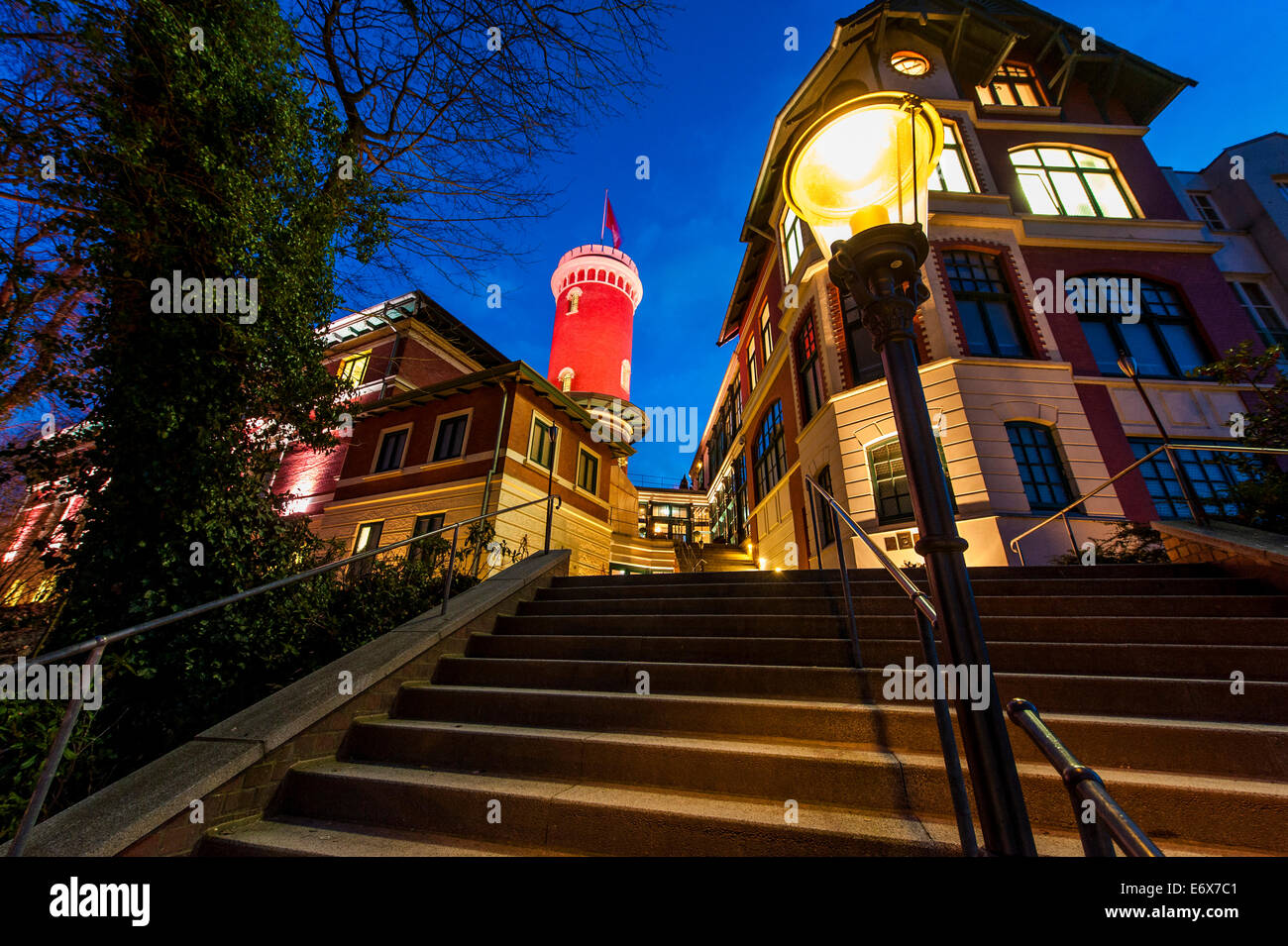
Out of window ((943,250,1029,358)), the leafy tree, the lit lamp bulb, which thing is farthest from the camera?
window ((943,250,1029,358))

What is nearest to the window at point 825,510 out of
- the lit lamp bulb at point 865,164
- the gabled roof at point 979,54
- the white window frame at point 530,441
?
the white window frame at point 530,441

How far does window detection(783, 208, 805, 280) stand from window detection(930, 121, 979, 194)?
338 centimetres

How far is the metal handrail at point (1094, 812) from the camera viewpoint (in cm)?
94

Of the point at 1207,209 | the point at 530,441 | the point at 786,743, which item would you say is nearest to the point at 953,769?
the point at 786,743

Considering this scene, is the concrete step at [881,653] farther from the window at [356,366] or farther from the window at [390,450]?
the window at [356,366]

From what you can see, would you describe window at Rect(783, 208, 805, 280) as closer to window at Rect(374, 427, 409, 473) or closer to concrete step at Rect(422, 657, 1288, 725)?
concrete step at Rect(422, 657, 1288, 725)

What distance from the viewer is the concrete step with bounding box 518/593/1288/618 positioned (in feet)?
12.9

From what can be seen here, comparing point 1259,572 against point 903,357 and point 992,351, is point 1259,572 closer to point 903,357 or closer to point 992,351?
point 903,357

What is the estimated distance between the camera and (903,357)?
1900 mm

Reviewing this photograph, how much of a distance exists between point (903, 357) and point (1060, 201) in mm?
16115

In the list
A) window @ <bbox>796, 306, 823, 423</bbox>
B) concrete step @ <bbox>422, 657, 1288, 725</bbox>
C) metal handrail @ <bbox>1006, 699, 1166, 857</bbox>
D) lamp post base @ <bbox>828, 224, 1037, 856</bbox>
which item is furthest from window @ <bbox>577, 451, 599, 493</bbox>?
metal handrail @ <bbox>1006, 699, 1166, 857</bbox>

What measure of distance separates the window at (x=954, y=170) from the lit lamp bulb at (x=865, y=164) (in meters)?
12.7

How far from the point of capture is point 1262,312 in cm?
1325

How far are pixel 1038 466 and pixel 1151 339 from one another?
523 cm
